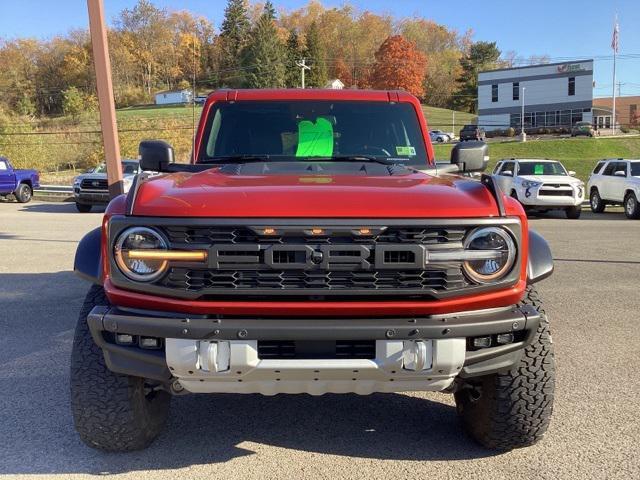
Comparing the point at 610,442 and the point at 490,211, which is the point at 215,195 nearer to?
the point at 490,211

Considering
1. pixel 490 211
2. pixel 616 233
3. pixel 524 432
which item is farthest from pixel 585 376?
pixel 616 233

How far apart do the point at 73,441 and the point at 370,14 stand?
123m

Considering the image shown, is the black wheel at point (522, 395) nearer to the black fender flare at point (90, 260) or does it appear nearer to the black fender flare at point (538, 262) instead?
the black fender flare at point (538, 262)

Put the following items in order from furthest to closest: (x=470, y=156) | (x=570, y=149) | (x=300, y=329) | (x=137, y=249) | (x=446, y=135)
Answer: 1. (x=446, y=135)
2. (x=570, y=149)
3. (x=470, y=156)
4. (x=137, y=249)
5. (x=300, y=329)

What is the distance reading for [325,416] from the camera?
3.82 metres

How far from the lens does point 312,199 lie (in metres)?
2.71

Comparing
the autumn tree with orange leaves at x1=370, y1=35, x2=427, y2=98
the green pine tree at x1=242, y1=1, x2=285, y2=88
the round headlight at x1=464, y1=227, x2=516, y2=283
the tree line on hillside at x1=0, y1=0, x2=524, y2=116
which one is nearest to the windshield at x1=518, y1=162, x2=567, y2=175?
the round headlight at x1=464, y1=227, x2=516, y2=283

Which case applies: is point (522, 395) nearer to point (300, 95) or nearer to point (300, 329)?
point (300, 329)

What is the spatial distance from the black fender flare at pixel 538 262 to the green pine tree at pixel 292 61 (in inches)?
3042

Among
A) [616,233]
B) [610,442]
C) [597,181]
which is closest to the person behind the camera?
[610,442]

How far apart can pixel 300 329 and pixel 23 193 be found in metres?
24.2

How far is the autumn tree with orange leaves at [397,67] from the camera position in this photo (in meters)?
93.9

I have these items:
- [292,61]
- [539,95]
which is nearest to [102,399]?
[539,95]

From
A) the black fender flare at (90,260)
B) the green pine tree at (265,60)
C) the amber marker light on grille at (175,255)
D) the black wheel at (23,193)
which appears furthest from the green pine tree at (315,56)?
the amber marker light on grille at (175,255)
